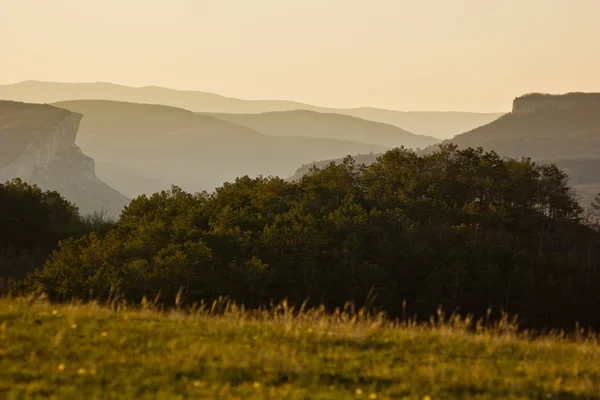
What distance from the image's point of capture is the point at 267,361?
476 inches

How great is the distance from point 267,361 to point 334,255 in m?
42.2

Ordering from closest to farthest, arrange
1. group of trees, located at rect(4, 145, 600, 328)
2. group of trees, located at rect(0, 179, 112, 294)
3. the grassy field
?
1. the grassy field
2. group of trees, located at rect(4, 145, 600, 328)
3. group of trees, located at rect(0, 179, 112, 294)

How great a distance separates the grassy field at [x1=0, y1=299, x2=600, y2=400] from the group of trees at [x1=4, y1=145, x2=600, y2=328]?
27236 millimetres

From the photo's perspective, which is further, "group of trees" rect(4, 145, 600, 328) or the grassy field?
"group of trees" rect(4, 145, 600, 328)

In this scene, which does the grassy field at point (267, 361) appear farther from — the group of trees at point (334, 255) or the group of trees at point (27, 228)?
the group of trees at point (27, 228)

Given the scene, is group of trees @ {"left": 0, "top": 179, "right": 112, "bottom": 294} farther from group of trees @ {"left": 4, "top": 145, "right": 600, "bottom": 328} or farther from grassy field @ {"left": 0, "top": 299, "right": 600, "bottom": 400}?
grassy field @ {"left": 0, "top": 299, "right": 600, "bottom": 400}

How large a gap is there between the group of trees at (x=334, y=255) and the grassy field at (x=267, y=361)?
27236 millimetres

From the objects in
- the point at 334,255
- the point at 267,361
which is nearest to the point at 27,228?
the point at 334,255

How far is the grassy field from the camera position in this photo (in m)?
10.7

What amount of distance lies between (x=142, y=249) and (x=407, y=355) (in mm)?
43374

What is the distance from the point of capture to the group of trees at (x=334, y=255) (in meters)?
49.1

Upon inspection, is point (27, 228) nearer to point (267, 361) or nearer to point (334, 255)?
point (334, 255)

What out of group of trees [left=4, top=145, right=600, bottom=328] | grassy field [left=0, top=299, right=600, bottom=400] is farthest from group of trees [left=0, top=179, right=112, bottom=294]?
grassy field [left=0, top=299, right=600, bottom=400]

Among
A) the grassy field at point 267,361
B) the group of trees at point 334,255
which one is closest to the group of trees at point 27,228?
the group of trees at point 334,255
